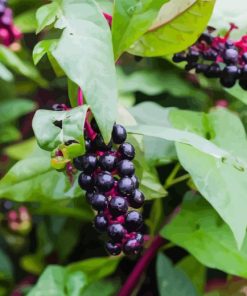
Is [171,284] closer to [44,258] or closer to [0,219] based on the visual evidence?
[44,258]

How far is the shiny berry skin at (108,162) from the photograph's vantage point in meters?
0.73

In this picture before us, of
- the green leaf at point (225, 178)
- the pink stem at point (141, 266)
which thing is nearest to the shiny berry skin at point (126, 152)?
the green leaf at point (225, 178)

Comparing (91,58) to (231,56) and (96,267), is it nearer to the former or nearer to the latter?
(231,56)

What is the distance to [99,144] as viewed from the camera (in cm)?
75

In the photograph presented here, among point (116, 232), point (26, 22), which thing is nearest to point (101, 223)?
point (116, 232)

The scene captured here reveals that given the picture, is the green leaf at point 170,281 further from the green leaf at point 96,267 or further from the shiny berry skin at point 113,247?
the shiny berry skin at point 113,247

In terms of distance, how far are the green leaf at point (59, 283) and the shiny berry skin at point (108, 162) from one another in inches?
16.6

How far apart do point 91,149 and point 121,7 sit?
225 millimetres

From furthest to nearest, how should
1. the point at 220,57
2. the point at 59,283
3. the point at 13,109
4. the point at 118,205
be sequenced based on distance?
the point at 13,109 < the point at 59,283 < the point at 220,57 < the point at 118,205

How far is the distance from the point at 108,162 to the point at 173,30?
0.99ft

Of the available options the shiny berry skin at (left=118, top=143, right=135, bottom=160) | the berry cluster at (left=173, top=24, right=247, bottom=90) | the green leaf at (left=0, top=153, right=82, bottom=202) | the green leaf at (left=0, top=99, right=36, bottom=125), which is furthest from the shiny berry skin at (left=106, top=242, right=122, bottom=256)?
the green leaf at (left=0, top=99, right=36, bottom=125)

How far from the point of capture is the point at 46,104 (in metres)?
1.67

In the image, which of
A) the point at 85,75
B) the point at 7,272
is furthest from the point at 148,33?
the point at 7,272

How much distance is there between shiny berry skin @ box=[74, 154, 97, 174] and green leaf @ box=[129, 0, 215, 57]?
27 centimetres
